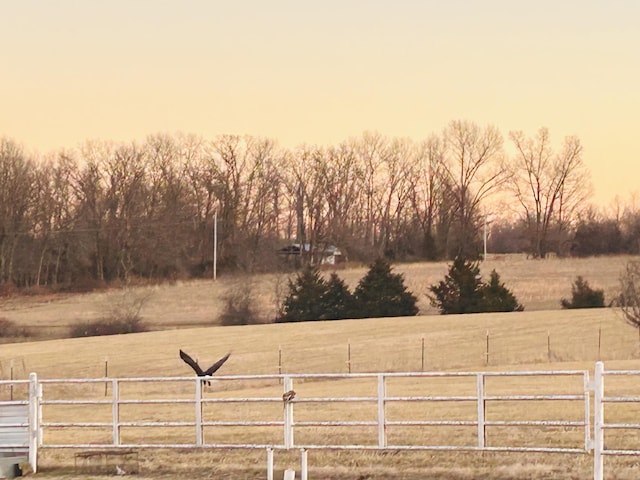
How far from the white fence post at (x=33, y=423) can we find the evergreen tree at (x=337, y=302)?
6048 cm

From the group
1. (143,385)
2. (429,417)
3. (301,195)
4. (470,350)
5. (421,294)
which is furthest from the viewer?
(301,195)

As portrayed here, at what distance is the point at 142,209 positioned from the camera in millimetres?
111375

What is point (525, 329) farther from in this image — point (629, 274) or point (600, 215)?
point (600, 215)

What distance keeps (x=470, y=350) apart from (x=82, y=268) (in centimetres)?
5295

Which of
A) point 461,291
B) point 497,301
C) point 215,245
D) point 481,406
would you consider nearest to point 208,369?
point 481,406

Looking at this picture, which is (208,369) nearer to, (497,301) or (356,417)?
(356,417)

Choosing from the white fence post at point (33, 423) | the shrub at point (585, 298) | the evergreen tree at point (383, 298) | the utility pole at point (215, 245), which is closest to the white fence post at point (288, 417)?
the white fence post at point (33, 423)

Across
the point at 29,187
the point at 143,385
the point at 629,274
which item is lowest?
the point at 143,385

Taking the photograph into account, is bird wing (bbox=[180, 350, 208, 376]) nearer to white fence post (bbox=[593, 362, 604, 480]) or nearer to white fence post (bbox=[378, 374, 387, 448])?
white fence post (bbox=[378, 374, 387, 448])

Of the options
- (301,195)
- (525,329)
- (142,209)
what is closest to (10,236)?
(142,209)

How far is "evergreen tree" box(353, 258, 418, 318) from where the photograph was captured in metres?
81.9

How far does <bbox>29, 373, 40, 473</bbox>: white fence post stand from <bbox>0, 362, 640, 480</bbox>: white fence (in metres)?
0.02

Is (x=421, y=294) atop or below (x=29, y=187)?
below

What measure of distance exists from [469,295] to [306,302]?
11106 millimetres
